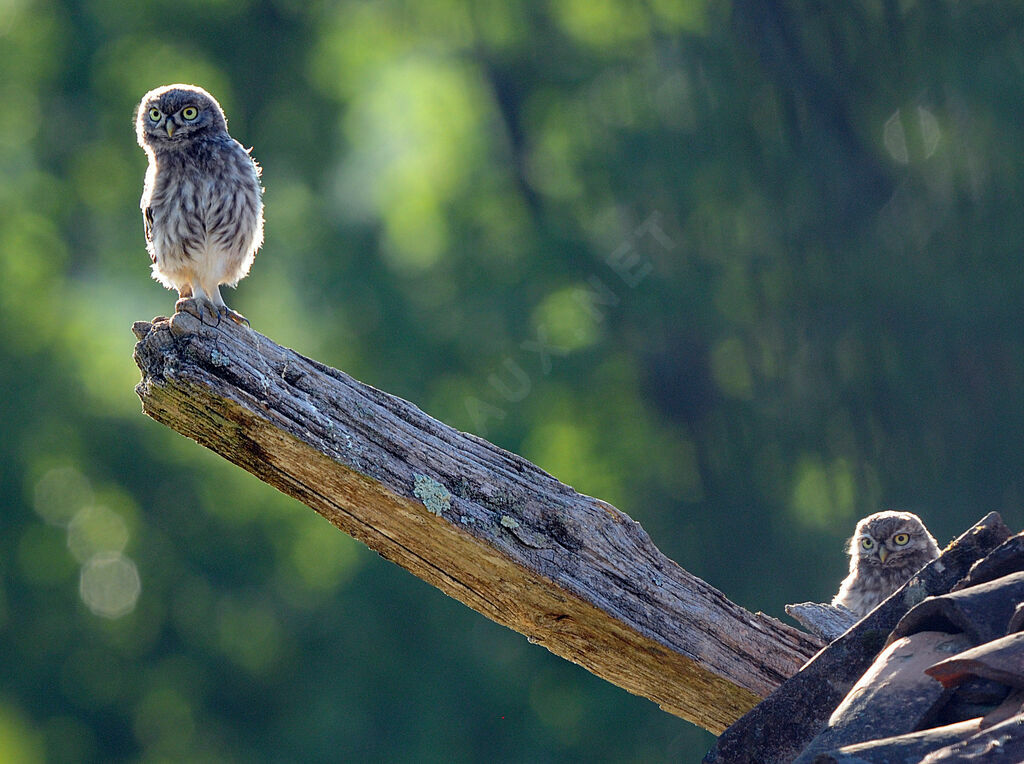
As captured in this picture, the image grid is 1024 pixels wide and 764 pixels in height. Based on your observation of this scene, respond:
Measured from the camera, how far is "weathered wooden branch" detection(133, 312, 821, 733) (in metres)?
3.24

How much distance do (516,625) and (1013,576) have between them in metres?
1.45

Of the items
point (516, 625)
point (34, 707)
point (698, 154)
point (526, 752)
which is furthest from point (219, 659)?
point (516, 625)

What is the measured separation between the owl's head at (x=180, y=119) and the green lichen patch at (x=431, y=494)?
9.47 feet

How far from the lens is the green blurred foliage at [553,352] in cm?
1177

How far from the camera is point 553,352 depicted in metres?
13.0

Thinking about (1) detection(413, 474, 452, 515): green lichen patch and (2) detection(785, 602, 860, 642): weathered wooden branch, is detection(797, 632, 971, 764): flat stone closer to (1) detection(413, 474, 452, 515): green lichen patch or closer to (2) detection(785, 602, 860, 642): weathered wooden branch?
(2) detection(785, 602, 860, 642): weathered wooden branch

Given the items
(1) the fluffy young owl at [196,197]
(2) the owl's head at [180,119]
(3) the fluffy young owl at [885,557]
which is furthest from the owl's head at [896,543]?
(2) the owl's head at [180,119]

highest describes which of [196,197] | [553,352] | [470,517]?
[553,352]

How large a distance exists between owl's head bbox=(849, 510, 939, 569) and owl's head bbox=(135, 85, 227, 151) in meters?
3.81

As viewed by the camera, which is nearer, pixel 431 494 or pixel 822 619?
pixel 431 494

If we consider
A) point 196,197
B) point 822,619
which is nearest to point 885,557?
point 822,619

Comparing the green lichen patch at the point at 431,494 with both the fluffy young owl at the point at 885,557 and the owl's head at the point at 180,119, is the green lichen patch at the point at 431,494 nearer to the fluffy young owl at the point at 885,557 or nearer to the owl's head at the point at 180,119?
the owl's head at the point at 180,119

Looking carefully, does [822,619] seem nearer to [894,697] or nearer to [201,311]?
[894,697]

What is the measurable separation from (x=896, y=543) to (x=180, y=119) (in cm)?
407
